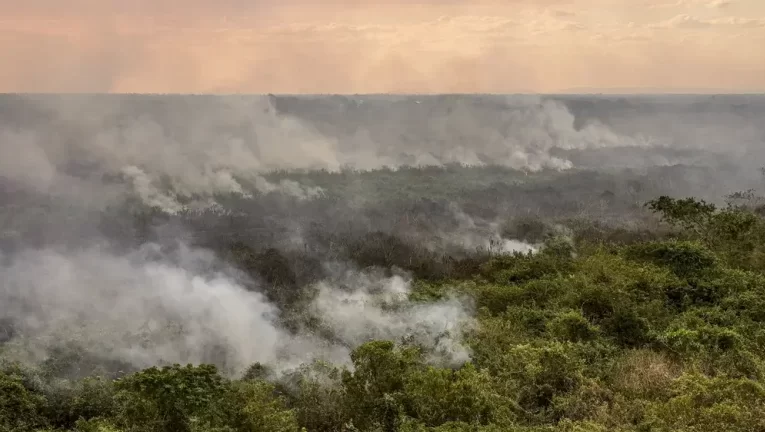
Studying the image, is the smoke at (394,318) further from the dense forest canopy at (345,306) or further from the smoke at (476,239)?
the smoke at (476,239)

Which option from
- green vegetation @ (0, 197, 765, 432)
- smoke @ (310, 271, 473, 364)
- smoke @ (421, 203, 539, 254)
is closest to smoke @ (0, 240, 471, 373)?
smoke @ (310, 271, 473, 364)

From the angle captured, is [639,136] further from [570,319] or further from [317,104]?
[570,319]

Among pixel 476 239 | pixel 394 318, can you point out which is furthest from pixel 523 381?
pixel 476 239

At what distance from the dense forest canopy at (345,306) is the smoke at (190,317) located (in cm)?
14

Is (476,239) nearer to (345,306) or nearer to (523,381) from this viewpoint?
(345,306)

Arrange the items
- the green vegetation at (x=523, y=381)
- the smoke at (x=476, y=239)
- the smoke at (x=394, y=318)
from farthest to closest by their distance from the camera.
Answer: the smoke at (x=476, y=239) < the smoke at (x=394, y=318) < the green vegetation at (x=523, y=381)

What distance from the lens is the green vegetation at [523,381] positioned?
19672 mm

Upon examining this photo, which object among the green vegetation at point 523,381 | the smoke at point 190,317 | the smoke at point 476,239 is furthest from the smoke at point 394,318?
the smoke at point 476,239

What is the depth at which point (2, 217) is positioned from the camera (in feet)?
201

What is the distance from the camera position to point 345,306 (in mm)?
34344

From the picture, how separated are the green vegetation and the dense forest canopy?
9 cm

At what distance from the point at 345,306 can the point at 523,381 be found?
1265cm

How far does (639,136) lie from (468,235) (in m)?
112

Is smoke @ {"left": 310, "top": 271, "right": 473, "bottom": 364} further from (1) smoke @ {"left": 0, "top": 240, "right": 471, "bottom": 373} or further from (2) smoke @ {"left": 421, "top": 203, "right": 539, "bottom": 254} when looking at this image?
(2) smoke @ {"left": 421, "top": 203, "right": 539, "bottom": 254}
